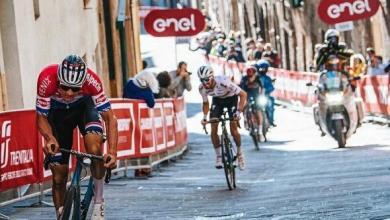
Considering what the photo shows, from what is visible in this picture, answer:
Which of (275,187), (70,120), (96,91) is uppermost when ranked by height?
(96,91)

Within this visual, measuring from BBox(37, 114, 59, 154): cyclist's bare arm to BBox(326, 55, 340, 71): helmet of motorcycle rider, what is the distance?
13.4 metres

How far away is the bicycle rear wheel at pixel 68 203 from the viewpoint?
1078cm

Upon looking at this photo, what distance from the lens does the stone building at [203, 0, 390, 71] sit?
47562mm

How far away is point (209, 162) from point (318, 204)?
1144 cm

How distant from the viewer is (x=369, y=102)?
3344 centimetres

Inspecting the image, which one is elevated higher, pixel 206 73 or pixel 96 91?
pixel 96 91

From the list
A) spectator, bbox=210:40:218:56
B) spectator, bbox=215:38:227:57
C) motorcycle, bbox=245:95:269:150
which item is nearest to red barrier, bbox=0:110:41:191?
motorcycle, bbox=245:95:269:150

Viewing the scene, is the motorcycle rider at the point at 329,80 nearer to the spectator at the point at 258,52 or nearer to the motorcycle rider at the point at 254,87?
the motorcycle rider at the point at 254,87

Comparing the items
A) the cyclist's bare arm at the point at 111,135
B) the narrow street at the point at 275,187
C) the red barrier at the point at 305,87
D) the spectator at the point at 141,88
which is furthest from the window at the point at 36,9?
the cyclist's bare arm at the point at 111,135

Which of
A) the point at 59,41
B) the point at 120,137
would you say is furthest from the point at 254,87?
the point at 120,137

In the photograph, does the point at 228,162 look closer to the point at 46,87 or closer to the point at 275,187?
the point at 275,187

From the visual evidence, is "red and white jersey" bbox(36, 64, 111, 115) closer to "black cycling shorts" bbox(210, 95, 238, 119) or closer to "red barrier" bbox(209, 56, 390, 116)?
"black cycling shorts" bbox(210, 95, 238, 119)

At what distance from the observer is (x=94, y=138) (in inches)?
457

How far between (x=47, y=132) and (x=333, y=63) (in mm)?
13664
